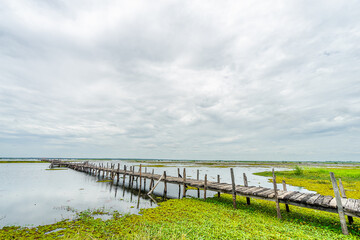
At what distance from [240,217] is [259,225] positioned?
1806mm

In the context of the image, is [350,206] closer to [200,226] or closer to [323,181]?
[200,226]

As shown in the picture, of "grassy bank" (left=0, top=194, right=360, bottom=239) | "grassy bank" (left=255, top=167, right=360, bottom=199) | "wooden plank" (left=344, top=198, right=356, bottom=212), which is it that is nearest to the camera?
"grassy bank" (left=0, top=194, right=360, bottom=239)

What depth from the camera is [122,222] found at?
11.7m

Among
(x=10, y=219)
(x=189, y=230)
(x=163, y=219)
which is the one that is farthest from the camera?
(x=10, y=219)

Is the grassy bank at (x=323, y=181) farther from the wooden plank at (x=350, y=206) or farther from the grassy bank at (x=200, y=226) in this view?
the grassy bank at (x=200, y=226)

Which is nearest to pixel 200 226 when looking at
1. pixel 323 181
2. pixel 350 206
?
pixel 350 206

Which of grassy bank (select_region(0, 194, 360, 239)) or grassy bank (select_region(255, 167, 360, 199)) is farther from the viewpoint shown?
grassy bank (select_region(255, 167, 360, 199))

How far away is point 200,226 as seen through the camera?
9.73 m

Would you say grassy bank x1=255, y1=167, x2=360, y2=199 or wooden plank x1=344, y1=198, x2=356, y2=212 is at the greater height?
wooden plank x1=344, y1=198, x2=356, y2=212

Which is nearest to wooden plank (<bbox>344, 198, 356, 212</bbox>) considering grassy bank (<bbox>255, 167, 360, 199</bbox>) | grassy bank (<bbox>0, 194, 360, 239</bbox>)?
grassy bank (<bbox>0, 194, 360, 239</bbox>)

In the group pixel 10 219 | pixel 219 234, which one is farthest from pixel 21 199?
pixel 219 234

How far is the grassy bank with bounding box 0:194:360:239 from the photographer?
8.62 m

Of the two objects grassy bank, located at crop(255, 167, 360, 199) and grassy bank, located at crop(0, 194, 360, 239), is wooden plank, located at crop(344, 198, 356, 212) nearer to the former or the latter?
grassy bank, located at crop(0, 194, 360, 239)

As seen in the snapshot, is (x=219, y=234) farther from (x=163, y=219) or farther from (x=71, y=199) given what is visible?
(x=71, y=199)
